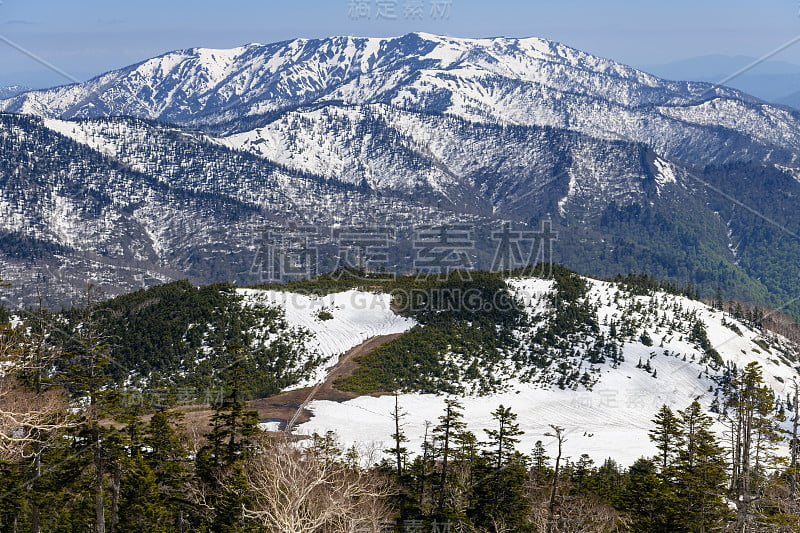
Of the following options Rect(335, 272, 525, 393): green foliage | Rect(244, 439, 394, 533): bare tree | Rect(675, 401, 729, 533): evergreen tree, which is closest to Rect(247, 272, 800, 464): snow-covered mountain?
Rect(335, 272, 525, 393): green foliage

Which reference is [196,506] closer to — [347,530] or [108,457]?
[108,457]

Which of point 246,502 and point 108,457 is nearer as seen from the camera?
point 108,457

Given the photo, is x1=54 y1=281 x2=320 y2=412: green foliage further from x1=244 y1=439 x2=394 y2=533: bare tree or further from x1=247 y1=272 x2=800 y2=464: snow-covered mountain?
x1=244 y1=439 x2=394 y2=533: bare tree

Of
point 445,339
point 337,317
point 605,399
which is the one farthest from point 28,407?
point 337,317

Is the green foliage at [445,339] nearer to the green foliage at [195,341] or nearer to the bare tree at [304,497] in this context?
the green foliage at [195,341]

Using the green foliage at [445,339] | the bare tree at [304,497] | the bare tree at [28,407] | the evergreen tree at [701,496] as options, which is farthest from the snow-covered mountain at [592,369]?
the bare tree at [28,407]

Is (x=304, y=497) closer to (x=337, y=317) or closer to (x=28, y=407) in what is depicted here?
(x=28, y=407)

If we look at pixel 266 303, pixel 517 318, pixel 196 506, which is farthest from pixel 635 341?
pixel 196 506

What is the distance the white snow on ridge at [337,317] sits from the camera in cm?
11281

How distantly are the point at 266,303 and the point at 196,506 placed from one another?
70891mm

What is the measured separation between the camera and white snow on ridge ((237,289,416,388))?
370ft

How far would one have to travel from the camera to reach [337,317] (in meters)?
121

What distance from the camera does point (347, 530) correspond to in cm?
3538

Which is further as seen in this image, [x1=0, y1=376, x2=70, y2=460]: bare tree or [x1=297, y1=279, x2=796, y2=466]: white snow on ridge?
[x1=297, y1=279, x2=796, y2=466]: white snow on ridge
